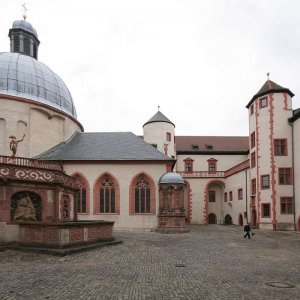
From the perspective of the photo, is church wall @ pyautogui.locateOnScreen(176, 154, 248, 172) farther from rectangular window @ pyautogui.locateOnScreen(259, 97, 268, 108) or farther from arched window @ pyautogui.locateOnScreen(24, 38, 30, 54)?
arched window @ pyautogui.locateOnScreen(24, 38, 30, 54)

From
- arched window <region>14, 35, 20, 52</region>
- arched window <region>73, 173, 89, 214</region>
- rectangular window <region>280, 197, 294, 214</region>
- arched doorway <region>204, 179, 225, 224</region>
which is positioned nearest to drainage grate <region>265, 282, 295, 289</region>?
arched window <region>73, 173, 89, 214</region>

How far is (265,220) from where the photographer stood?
33312mm

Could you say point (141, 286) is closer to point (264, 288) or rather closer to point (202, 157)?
point (264, 288)

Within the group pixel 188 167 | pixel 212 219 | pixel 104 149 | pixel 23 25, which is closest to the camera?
pixel 104 149

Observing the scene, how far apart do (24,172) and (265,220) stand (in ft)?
81.3

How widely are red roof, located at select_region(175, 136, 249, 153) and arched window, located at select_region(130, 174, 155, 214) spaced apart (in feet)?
69.4

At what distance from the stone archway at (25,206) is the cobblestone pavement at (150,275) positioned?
88.7 inches

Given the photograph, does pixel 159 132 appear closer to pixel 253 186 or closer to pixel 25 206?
pixel 253 186

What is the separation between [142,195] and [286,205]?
14113 mm

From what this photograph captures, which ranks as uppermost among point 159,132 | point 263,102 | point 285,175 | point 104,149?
point 263,102

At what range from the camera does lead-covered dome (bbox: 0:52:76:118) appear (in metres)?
33.6

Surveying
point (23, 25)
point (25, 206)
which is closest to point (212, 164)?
point (23, 25)

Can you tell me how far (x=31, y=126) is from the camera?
32594 mm

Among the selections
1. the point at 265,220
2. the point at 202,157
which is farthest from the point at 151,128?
the point at 265,220
